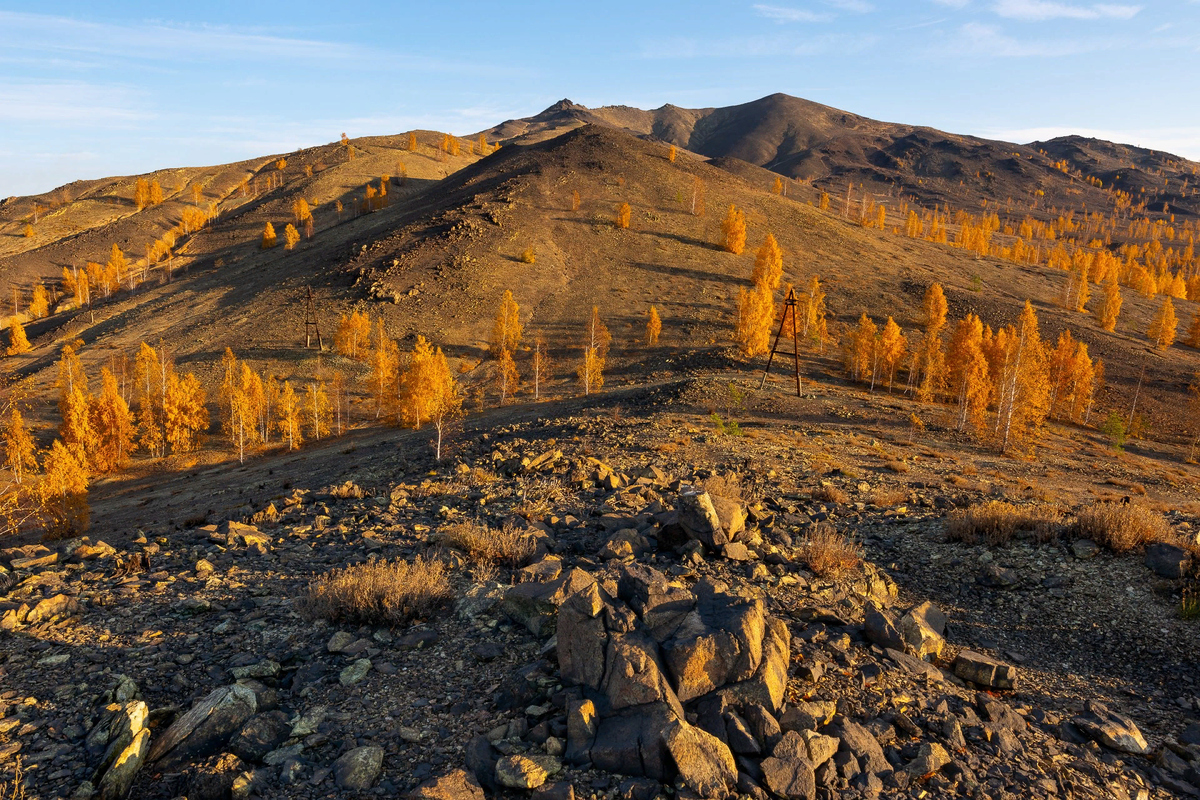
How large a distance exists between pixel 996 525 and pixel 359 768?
1417 centimetres

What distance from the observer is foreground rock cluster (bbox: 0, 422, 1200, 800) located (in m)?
5.59

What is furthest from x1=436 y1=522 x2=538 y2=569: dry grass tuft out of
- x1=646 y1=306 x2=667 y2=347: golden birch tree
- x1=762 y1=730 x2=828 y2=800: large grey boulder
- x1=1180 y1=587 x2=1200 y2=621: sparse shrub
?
x1=646 y1=306 x2=667 y2=347: golden birch tree

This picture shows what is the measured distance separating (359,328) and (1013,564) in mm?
78714

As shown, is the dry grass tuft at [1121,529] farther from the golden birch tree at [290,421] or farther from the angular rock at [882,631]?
the golden birch tree at [290,421]

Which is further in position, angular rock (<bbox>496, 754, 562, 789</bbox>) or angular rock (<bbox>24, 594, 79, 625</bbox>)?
angular rock (<bbox>24, 594, 79, 625</bbox>)

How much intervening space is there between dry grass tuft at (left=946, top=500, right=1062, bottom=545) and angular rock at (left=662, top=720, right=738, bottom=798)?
10933 millimetres

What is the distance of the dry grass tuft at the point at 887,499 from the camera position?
672 inches

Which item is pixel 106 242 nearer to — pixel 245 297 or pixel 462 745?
pixel 245 297

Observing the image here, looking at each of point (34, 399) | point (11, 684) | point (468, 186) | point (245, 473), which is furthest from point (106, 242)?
point (11, 684)

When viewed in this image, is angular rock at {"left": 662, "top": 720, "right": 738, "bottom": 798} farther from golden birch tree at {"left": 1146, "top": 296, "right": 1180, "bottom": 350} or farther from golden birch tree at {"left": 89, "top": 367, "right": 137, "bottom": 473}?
golden birch tree at {"left": 1146, "top": 296, "right": 1180, "bottom": 350}

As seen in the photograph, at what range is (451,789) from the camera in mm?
5160

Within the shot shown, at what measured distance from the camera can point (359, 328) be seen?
256ft

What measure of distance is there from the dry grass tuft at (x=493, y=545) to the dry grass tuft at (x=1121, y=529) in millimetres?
12371

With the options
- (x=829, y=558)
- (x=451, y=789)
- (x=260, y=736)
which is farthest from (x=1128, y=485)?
(x=260, y=736)
